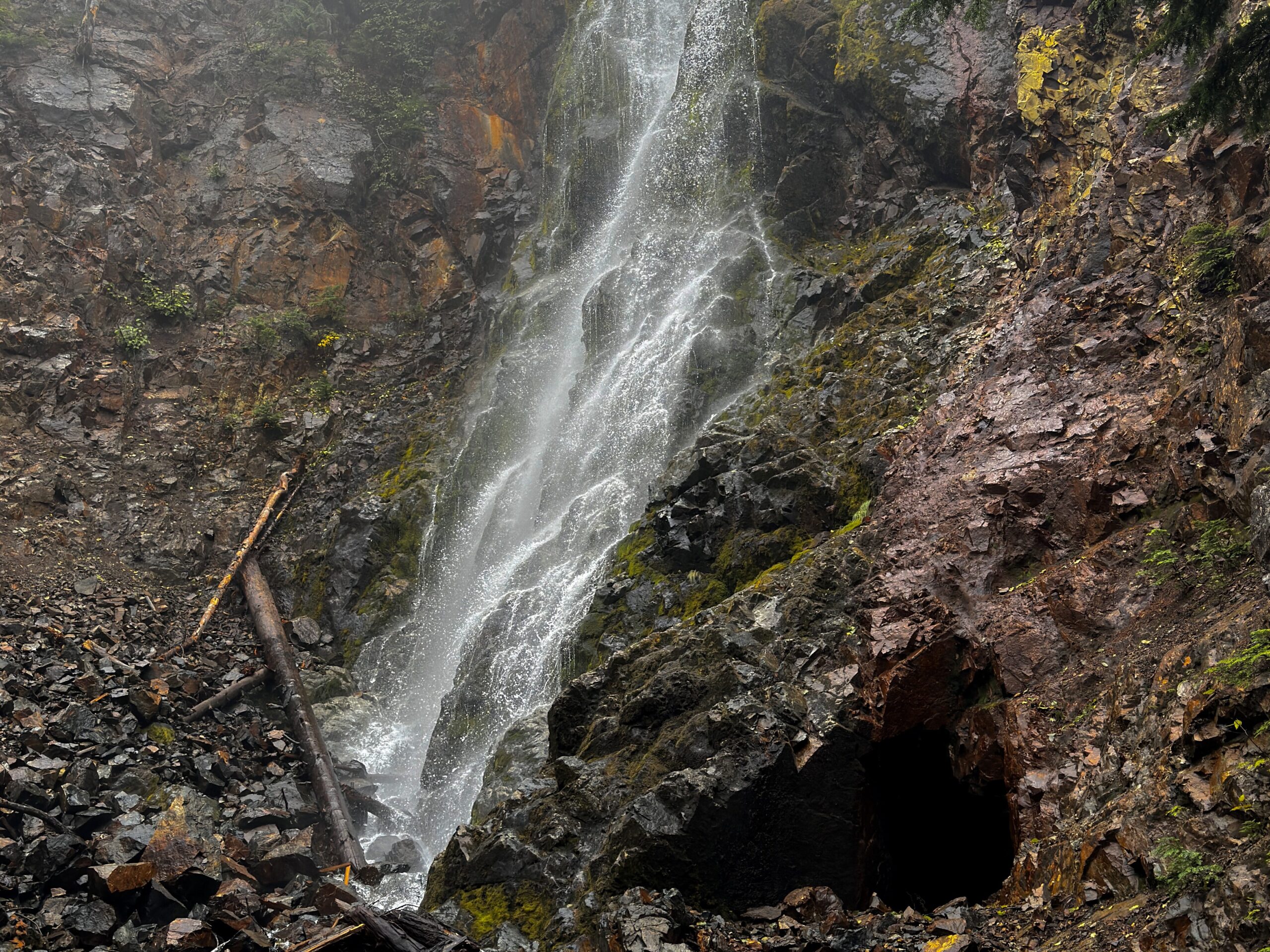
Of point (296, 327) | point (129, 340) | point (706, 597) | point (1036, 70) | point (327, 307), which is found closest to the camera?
point (706, 597)

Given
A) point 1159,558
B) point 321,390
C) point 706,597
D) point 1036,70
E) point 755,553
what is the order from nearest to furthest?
point 1159,558, point 755,553, point 706,597, point 1036,70, point 321,390

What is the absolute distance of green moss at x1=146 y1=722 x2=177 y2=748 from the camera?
12523mm

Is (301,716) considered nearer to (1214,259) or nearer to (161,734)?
(161,734)

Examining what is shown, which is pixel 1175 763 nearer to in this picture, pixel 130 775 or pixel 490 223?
pixel 130 775

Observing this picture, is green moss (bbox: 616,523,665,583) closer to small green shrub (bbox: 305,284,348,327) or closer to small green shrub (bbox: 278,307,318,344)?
small green shrub (bbox: 278,307,318,344)

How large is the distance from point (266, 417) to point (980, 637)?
17924 millimetres

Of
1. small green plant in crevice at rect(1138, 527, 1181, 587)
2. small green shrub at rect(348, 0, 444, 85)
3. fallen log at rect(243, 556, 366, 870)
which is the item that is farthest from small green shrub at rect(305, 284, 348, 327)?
small green plant in crevice at rect(1138, 527, 1181, 587)

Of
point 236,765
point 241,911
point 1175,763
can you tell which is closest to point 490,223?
point 236,765

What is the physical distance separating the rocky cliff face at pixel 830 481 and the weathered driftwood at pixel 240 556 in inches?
16.1

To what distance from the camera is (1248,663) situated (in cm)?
496

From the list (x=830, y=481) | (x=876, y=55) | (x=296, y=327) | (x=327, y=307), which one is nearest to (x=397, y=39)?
(x=327, y=307)

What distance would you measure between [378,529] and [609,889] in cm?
1316

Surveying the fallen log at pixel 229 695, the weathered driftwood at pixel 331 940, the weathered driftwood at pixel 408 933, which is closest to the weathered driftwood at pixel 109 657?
the fallen log at pixel 229 695

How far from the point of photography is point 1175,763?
205 inches
